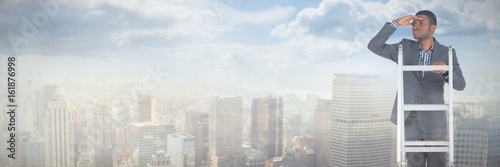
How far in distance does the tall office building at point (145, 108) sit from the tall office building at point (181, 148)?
23cm

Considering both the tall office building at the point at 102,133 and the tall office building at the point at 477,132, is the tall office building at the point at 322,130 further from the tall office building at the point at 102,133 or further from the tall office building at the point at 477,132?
the tall office building at the point at 102,133

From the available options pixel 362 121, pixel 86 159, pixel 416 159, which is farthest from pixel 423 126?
pixel 86 159

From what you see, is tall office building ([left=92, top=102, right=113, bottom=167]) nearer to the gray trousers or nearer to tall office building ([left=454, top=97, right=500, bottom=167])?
the gray trousers

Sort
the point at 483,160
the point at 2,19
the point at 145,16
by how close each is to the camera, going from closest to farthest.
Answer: the point at 2,19 → the point at 145,16 → the point at 483,160

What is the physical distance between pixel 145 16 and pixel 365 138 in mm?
1985

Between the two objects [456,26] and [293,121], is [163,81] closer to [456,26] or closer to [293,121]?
[293,121]

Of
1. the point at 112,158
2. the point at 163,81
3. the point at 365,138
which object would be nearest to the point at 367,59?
the point at 365,138

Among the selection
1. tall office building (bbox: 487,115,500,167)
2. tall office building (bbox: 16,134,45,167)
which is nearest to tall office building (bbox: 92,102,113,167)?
tall office building (bbox: 16,134,45,167)

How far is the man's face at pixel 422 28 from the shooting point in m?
3.53

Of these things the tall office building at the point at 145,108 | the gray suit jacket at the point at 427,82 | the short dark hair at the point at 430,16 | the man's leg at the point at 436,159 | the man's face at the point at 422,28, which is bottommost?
the man's leg at the point at 436,159

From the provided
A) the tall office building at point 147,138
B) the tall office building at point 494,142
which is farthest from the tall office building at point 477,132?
the tall office building at point 147,138

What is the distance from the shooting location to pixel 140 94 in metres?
3.62

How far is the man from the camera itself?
11.1ft

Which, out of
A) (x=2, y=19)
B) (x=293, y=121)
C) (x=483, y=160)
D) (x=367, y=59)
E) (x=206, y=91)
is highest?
(x=2, y=19)
